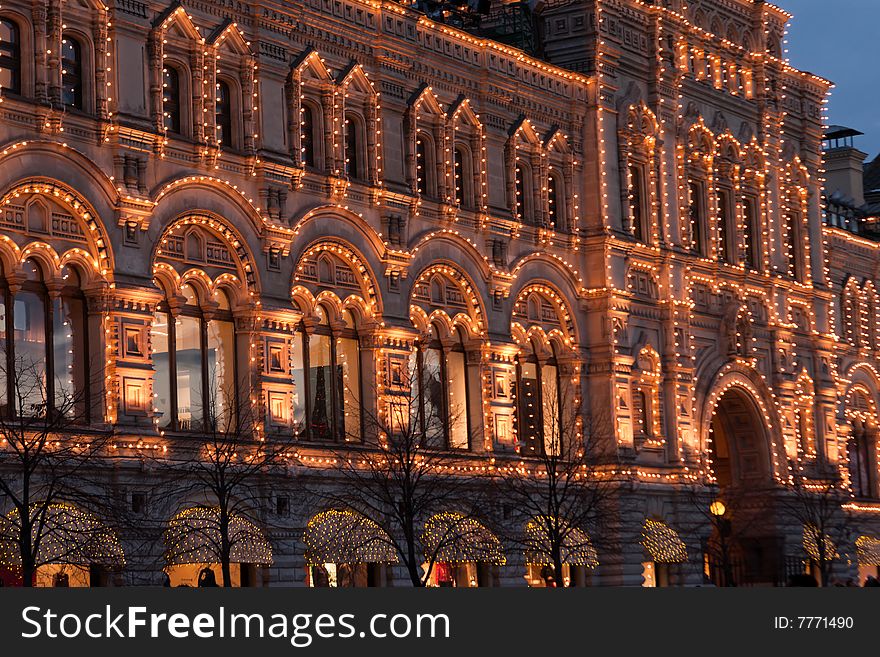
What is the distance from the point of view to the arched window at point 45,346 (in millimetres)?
50969

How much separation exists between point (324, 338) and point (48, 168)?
1209cm

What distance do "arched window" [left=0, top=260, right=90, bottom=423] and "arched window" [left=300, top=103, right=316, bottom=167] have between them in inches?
407

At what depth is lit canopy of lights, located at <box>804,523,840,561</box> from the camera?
75.1 metres

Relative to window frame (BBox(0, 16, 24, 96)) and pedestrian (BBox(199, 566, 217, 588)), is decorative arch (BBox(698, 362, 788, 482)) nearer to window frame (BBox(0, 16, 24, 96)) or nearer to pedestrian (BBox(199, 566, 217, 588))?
pedestrian (BBox(199, 566, 217, 588))

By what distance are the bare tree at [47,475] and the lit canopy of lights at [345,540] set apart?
8145 mm

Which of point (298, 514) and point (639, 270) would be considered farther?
point (639, 270)

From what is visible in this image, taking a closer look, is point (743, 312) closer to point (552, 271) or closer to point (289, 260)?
point (552, 271)

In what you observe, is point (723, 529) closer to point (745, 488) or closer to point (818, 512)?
point (745, 488)

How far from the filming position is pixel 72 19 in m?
53.3

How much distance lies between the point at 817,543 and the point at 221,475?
30.7 meters

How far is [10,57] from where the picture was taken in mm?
52000

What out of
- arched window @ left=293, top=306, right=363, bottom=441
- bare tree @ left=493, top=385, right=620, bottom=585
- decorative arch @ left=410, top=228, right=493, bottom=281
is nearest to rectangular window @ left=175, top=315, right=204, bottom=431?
arched window @ left=293, top=306, right=363, bottom=441

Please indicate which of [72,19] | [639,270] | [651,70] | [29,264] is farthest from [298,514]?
[651,70]

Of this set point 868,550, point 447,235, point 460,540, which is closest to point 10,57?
point 447,235
